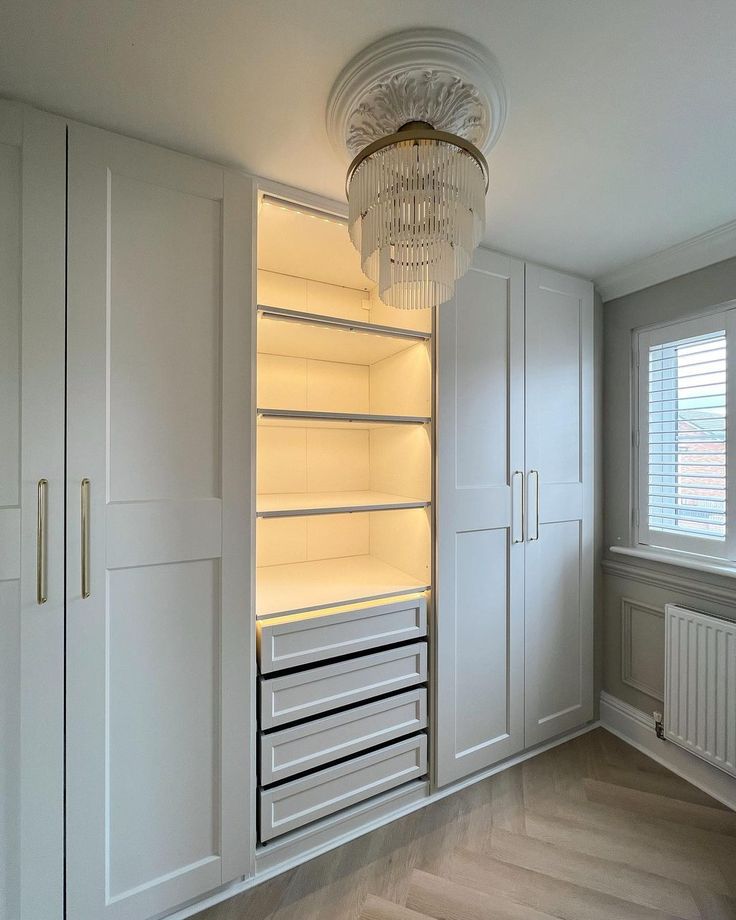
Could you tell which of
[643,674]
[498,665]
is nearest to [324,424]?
[498,665]

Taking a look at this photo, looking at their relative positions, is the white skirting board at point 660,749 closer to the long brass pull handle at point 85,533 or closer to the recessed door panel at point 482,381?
the recessed door panel at point 482,381

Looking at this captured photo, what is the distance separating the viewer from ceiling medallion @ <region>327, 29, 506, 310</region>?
106cm

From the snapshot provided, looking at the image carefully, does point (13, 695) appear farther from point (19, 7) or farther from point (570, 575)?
point (570, 575)

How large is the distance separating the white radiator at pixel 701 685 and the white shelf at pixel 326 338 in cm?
177

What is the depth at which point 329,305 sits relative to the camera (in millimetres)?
2217

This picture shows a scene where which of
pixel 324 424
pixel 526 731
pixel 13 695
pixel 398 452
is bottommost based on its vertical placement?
pixel 526 731

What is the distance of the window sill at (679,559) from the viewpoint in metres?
1.96

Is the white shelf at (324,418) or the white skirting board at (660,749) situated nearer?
the white shelf at (324,418)

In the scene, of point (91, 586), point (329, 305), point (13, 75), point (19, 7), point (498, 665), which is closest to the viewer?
point (19, 7)

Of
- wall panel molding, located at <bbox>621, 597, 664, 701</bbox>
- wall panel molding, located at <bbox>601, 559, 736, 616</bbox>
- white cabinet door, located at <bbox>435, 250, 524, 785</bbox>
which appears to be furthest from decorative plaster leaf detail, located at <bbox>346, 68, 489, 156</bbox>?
wall panel molding, located at <bbox>621, 597, 664, 701</bbox>

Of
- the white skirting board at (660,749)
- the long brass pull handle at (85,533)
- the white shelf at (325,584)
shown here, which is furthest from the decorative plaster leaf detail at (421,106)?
the white skirting board at (660,749)

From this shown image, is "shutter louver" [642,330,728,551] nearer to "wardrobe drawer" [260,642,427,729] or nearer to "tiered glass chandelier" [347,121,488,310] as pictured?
"wardrobe drawer" [260,642,427,729]

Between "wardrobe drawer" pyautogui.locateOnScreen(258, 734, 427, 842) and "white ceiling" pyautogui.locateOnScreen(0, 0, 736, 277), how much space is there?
2.16 metres

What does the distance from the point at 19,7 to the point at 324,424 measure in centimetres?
154
